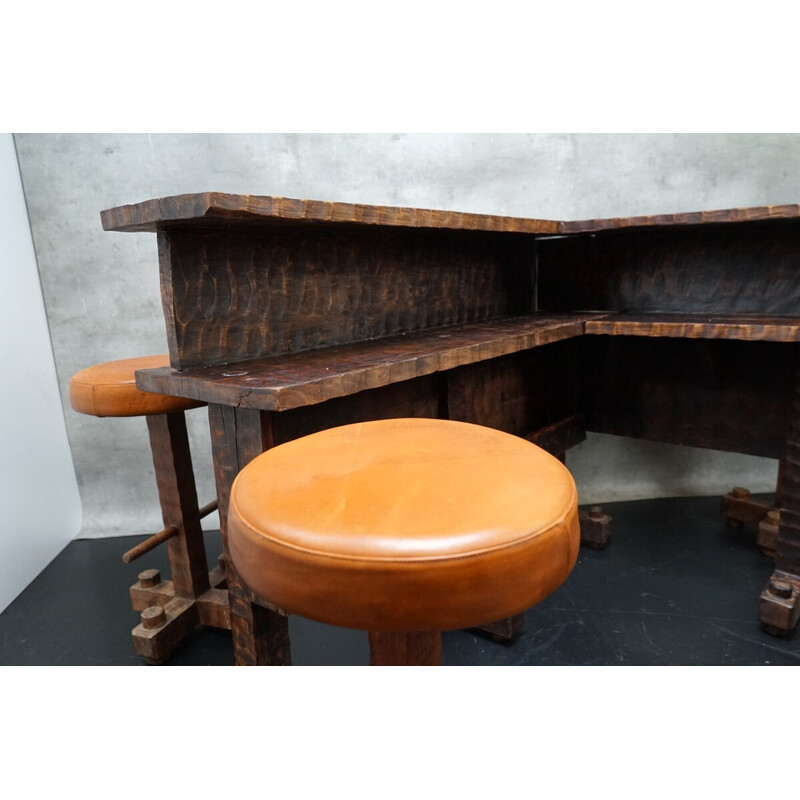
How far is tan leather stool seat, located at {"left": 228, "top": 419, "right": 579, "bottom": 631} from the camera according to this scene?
2.31ft

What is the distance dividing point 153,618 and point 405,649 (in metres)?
1.17

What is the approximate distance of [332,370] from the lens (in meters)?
1.28

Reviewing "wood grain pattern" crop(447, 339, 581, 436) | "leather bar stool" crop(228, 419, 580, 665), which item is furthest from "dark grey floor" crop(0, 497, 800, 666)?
"leather bar stool" crop(228, 419, 580, 665)

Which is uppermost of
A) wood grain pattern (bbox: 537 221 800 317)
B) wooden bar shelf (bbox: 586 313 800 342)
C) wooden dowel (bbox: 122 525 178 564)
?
wood grain pattern (bbox: 537 221 800 317)

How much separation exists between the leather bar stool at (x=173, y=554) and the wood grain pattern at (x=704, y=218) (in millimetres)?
1477

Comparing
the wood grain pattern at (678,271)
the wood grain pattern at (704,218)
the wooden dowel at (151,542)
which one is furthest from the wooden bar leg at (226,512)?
the wood grain pattern at (678,271)

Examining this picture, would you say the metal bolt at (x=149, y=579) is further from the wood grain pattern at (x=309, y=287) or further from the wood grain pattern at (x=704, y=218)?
the wood grain pattern at (x=704, y=218)

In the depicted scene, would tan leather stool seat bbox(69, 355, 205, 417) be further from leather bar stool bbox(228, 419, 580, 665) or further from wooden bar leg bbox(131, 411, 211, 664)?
leather bar stool bbox(228, 419, 580, 665)

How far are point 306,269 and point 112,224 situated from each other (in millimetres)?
484

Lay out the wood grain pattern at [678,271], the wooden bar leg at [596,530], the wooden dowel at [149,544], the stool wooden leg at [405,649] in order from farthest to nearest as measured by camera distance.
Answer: the wooden bar leg at [596,530] < the wood grain pattern at [678,271] < the wooden dowel at [149,544] < the stool wooden leg at [405,649]

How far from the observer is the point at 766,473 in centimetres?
317

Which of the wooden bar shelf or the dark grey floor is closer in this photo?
the wooden bar shelf

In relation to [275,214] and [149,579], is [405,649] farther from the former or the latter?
[149,579]

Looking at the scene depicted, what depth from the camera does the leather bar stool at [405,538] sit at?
706 mm
